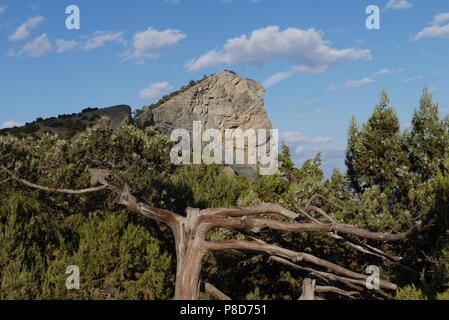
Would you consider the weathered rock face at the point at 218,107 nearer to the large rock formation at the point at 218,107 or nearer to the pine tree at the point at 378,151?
the large rock formation at the point at 218,107

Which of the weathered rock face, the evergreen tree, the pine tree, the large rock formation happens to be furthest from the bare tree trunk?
the weathered rock face

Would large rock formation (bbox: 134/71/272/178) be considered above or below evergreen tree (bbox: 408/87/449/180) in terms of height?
above

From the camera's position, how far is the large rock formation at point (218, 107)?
8744 cm

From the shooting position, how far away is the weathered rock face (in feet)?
287

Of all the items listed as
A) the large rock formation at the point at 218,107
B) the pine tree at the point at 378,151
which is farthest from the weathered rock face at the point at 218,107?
the pine tree at the point at 378,151

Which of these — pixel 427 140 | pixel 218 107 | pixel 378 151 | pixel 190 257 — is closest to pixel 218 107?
pixel 218 107

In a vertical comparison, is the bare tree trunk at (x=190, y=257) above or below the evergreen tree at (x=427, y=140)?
below

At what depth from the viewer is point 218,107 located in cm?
9075

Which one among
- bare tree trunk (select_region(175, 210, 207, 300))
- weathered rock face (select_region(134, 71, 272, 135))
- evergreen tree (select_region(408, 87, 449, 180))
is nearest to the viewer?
bare tree trunk (select_region(175, 210, 207, 300))

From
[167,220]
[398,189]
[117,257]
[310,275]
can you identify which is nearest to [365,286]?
[310,275]

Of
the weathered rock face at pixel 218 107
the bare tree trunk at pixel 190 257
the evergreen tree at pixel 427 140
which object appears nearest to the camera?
the bare tree trunk at pixel 190 257

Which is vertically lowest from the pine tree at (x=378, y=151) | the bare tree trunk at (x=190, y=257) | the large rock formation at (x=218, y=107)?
the bare tree trunk at (x=190, y=257)

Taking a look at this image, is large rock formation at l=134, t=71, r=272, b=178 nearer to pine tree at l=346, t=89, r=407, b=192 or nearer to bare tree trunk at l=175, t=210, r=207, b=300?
pine tree at l=346, t=89, r=407, b=192

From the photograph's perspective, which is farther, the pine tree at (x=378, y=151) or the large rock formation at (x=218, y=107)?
the large rock formation at (x=218, y=107)
